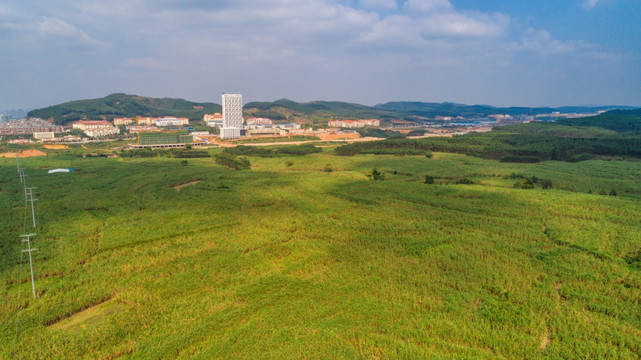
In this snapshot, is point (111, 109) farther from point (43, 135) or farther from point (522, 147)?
point (522, 147)

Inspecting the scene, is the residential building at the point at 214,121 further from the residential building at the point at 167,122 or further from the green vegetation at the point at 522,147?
the green vegetation at the point at 522,147

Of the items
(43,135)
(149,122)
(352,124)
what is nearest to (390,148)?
(352,124)

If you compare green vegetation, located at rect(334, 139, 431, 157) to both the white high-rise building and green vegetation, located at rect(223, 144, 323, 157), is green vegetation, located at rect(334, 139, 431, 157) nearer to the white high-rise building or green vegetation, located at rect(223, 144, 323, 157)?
green vegetation, located at rect(223, 144, 323, 157)

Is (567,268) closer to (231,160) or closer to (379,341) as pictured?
(379,341)

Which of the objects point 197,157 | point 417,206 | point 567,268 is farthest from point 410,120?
point 567,268

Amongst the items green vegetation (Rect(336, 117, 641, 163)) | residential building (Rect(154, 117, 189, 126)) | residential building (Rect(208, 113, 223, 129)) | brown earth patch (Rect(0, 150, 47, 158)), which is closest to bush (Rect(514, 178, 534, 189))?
green vegetation (Rect(336, 117, 641, 163))

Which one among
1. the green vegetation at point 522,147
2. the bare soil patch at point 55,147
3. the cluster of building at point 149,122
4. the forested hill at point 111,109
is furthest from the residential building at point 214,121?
the green vegetation at point 522,147
